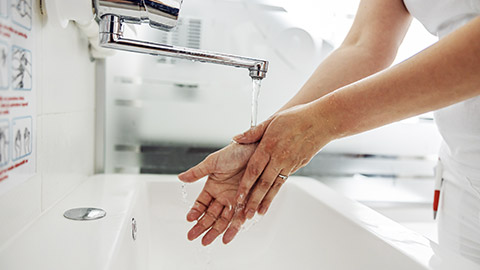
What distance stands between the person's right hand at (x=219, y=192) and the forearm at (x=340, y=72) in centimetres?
17

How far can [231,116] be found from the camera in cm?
105

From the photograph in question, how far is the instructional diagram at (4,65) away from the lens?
430 millimetres

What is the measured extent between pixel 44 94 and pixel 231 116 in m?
0.55

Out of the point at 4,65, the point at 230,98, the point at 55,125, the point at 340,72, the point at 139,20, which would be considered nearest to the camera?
the point at 4,65

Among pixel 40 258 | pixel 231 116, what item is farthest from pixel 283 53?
pixel 40 258

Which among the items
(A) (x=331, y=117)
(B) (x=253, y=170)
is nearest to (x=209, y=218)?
(B) (x=253, y=170)

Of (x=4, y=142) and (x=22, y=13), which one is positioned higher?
(x=22, y=13)

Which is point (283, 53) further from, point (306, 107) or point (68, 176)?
point (68, 176)

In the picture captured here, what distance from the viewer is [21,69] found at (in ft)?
1.60

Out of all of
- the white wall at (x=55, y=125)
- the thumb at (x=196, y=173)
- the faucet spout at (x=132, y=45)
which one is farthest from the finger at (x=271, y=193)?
the white wall at (x=55, y=125)

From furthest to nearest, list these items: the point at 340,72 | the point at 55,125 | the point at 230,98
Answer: the point at 230,98 < the point at 340,72 < the point at 55,125

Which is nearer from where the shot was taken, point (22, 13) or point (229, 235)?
point (22, 13)

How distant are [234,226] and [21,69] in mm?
391

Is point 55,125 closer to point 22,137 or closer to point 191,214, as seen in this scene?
point 22,137
